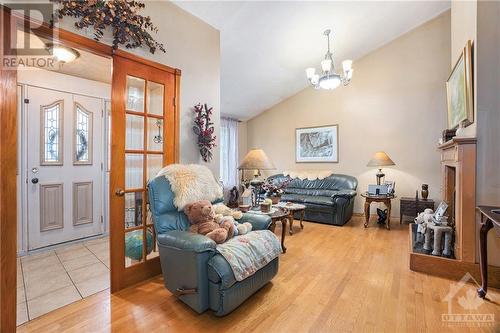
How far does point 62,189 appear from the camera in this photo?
11.0ft

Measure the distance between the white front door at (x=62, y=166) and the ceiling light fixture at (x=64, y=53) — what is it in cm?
78

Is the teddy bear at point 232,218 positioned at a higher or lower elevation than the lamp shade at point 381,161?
lower

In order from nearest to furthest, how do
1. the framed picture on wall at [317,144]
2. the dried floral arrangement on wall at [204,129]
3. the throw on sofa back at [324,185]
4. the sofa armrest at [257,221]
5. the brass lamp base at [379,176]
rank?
the sofa armrest at [257,221], the dried floral arrangement on wall at [204,129], the brass lamp base at [379,176], the throw on sofa back at [324,185], the framed picture on wall at [317,144]

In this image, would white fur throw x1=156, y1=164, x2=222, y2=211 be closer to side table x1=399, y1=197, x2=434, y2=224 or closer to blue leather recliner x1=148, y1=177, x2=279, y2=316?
blue leather recliner x1=148, y1=177, x2=279, y2=316

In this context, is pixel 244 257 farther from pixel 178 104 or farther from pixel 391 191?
A: pixel 391 191

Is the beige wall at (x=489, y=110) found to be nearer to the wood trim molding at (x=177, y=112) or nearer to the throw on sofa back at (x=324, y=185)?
the throw on sofa back at (x=324, y=185)

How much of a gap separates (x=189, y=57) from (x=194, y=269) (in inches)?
90.2

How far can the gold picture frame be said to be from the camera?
2.43m

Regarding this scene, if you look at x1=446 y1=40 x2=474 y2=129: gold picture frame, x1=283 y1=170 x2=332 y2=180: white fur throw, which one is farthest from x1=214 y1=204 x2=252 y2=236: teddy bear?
x1=283 y1=170 x2=332 y2=180: white fur throw

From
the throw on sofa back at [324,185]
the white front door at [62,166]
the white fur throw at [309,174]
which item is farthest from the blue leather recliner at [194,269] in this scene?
the white fur throw at [309,174]

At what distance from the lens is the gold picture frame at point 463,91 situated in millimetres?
2430

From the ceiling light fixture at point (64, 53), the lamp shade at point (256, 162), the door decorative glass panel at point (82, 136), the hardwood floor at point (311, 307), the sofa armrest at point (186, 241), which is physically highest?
the ceiling light fixture at point (64, 53)

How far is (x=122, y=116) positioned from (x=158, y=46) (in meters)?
0.84

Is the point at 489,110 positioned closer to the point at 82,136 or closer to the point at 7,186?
the point at 7,186
